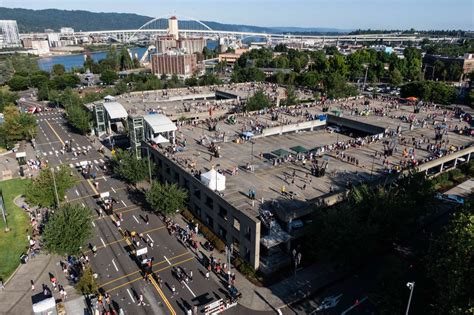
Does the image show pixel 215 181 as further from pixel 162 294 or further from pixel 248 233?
pixel 162 294

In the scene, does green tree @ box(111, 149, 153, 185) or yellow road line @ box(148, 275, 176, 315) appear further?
green tree @ box(111, 149, 153, 185)

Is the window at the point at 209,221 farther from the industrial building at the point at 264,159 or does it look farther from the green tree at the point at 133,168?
the green tree at the point at 133,168

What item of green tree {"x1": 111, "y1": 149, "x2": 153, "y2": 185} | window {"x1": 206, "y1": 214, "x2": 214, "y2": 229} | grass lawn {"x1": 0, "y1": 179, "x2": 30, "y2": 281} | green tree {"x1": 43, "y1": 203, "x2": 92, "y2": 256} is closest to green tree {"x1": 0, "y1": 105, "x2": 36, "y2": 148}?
grass lawn {"x1": 0, "y1": 179, "x2": 30, "y2": 281}

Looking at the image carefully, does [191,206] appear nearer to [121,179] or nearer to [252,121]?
[121,179]

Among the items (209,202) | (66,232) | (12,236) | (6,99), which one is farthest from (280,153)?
(6,99)

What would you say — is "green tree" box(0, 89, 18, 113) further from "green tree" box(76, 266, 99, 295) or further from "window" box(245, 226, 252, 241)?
"window" box(245, 226, 252, 241)

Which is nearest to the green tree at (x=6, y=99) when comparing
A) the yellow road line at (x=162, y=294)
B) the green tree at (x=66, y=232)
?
the green tree at (x=66, y=232)

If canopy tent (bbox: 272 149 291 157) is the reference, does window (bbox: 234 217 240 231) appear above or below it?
below
